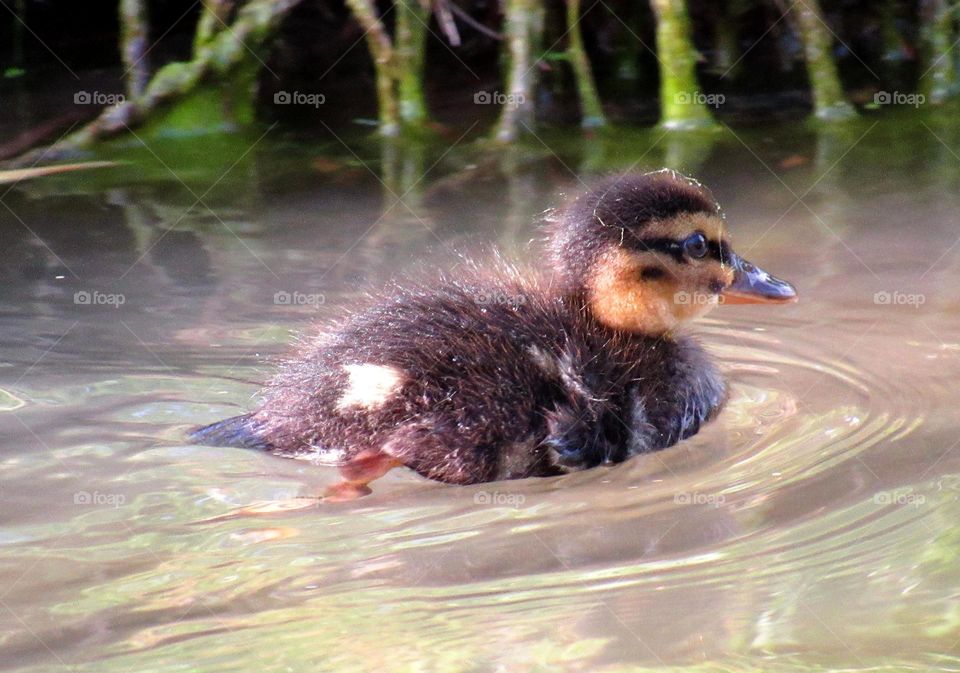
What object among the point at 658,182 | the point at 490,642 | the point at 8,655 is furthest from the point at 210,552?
the point at 658,182

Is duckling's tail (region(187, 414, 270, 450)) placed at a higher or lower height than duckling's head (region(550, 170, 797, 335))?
lower

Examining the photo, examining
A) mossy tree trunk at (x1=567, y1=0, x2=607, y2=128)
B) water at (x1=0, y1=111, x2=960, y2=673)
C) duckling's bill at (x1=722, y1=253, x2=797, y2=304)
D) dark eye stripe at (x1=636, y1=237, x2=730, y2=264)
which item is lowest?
water at (x1=0, y1=111, x2=960, y2=673)

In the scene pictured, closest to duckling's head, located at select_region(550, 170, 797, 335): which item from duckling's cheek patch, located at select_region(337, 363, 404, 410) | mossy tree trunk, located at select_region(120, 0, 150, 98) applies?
duckling's cheek patch, located at select_region(337, 363, 404, 410)

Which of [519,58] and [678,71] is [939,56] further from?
[519,58]

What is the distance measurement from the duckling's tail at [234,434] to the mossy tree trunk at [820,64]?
3.86m

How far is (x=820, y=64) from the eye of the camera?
6.31 m

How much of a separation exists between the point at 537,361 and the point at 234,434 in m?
0.78

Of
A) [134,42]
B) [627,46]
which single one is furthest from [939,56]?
[134,42]

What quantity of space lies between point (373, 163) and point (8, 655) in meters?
3.91

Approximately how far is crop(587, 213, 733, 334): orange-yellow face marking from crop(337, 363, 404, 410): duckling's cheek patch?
65 cm

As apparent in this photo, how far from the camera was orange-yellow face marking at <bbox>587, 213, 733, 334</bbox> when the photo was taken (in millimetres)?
3555

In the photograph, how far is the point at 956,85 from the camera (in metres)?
6.74

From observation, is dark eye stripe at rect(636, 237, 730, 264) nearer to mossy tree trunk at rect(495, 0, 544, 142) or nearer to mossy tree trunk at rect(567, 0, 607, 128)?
mossy tree trunk at rect(495, 0, 544, 142)

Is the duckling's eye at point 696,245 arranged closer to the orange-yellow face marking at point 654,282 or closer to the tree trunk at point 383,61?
the orange-yellow face marking at point 654,282
